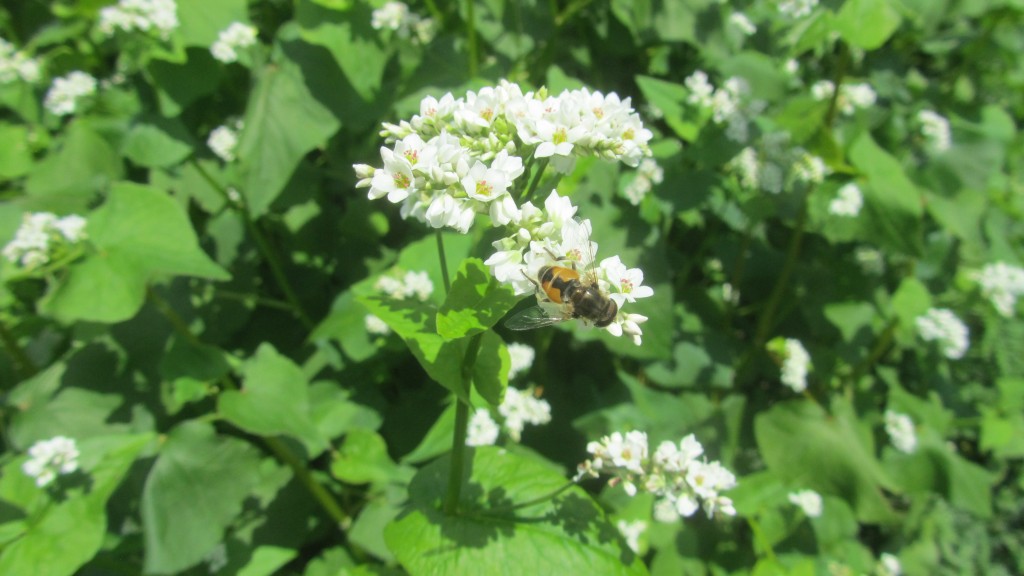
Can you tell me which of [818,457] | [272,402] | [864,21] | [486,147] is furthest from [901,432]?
[272,402]

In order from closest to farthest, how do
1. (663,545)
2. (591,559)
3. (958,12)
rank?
1. (591,559)
2. (663,545)
3. (958,12)

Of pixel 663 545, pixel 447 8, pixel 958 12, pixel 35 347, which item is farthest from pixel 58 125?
pixel 958 12

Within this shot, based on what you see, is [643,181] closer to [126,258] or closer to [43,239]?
[126,258]

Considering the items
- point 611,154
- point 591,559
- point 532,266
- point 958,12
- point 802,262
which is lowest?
point 802,262

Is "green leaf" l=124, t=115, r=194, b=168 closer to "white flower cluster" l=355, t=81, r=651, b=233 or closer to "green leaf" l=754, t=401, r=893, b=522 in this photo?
"white flower cluster" l=355, t=81, r=651, b=233

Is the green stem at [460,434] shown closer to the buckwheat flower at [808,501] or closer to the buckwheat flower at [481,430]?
the buckwheat flower at [481,430]

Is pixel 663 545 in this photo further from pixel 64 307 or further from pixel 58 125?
pixel 58 125
